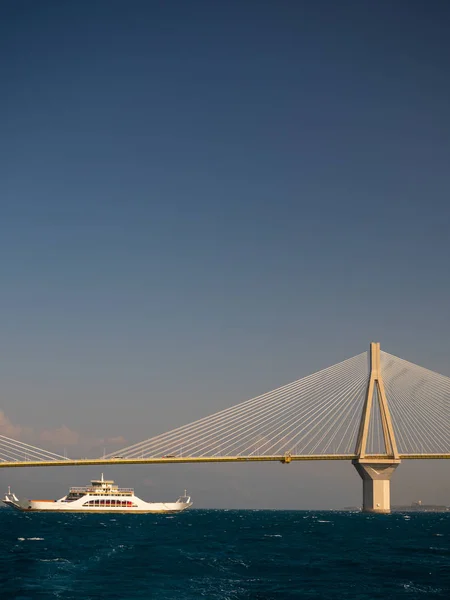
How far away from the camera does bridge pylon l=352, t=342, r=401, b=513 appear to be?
12350 centimetres

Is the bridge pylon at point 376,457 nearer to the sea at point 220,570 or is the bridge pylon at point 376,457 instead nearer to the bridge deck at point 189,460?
the bridge deck at point 189,460

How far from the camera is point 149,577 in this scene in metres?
42.7

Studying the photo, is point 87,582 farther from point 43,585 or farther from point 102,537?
point 102,537

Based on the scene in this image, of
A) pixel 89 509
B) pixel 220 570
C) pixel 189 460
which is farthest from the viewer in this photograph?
pixel 89 509

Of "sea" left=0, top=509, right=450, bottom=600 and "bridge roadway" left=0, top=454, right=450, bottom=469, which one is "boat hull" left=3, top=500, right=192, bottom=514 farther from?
"sea" left=0, top=509, right=450, bottom=600

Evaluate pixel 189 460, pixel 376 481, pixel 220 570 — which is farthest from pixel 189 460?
pixel 220 570

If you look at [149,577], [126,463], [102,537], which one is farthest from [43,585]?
[126,463]

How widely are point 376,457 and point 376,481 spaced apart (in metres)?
5.16

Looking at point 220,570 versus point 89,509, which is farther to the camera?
point 89,509

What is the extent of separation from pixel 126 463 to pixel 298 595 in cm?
8354

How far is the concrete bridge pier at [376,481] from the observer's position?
5037 inches

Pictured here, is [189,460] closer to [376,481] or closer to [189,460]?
[189,460]

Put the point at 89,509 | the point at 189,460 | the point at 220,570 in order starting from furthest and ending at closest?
the point at 89,509 → the point at 189,460 → the point at 220,570

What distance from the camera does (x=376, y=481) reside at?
131 m
